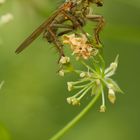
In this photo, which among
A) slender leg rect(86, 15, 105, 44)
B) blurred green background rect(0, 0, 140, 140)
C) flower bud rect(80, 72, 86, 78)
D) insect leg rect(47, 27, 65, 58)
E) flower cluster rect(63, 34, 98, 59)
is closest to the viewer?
flower bud rect(80, 72, 86, 78)

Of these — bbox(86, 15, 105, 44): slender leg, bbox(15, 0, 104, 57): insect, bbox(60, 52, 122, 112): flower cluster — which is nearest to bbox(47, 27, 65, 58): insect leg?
bbox(15, 0, 104, 57): insect

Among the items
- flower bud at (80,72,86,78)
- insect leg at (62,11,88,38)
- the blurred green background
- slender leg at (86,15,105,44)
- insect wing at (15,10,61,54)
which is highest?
insect wing at (15,10,61,54)

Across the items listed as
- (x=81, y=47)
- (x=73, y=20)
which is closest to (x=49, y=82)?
(x=73, y=20)

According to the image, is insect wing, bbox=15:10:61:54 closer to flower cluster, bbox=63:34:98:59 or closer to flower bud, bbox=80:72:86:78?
flower cluster, bbox=63:34:98:59

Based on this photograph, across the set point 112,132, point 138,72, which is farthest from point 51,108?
point 138,72

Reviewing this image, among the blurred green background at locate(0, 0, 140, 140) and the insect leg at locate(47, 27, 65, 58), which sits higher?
the insect leg at locate(47, 27, 65, 58)

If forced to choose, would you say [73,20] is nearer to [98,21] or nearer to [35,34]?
[98,21]

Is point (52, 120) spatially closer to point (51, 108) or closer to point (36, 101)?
point (51, 108)
